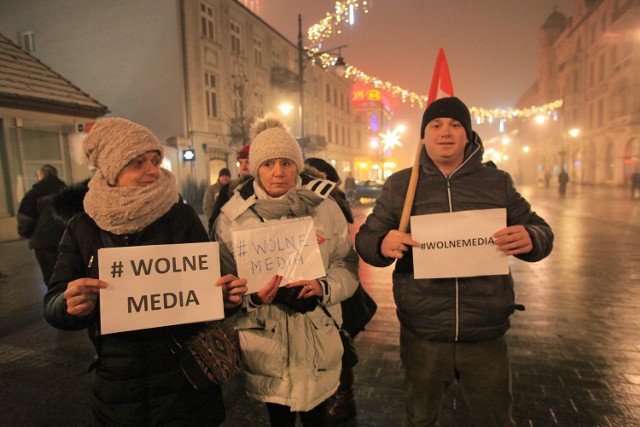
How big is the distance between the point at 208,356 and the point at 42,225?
4717 millimetres

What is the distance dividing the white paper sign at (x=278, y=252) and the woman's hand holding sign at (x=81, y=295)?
663 millimetres

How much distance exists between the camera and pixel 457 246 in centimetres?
208

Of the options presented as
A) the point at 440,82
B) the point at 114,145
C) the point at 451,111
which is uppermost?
the point at 440,82

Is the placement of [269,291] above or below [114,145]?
below

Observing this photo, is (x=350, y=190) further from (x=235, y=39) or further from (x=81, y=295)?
(x=81, y=295)

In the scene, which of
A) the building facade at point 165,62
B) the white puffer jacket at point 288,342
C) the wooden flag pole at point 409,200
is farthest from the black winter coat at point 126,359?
the building facade at point 165,62

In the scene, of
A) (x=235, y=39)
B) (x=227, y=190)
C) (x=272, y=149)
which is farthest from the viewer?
(x=235, y=39)

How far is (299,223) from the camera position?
2184 millimetres

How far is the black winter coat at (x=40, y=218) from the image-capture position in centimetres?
518

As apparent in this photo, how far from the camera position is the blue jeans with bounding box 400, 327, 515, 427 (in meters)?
2.12

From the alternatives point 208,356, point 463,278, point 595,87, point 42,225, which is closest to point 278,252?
point 208,356

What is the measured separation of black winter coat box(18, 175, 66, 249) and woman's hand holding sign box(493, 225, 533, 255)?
16.8 ft

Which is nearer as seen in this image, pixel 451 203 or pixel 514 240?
pixel 514 240

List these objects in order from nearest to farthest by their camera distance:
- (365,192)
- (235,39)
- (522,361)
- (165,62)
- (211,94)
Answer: (522,361) < (165,62) < (211,94) < (235,39) < (365,192)
